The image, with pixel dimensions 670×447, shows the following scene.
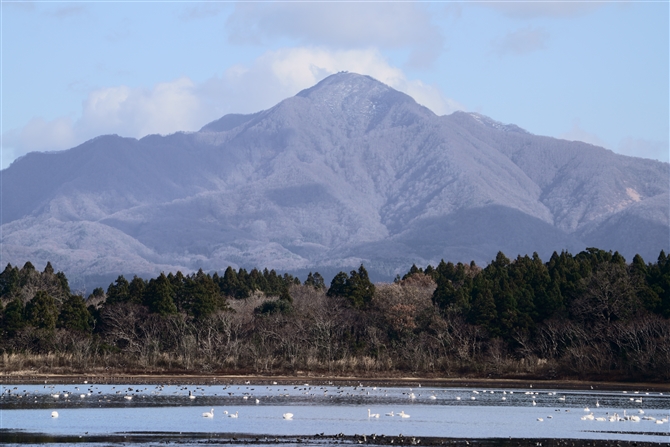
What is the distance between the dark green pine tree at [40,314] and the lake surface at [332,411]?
14971mm

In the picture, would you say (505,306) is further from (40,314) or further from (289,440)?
(289,440)

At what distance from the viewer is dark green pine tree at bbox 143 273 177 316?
93.6 meters

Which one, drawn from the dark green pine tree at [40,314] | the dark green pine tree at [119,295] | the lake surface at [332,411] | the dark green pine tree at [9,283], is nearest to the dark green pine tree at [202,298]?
the dark green pine tree at [119,295]

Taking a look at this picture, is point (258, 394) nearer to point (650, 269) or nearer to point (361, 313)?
point (361, 313)

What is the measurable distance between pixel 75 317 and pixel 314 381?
21850 mm

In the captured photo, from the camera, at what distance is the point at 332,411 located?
186 feet

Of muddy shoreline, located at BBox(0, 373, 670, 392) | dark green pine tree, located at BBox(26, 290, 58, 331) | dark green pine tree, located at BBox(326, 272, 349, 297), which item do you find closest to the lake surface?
muddy shoreline, located at BBox(0, 373, 670, 392)

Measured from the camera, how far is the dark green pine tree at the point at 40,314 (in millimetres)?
85375

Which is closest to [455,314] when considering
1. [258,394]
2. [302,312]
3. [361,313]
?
[361,313]

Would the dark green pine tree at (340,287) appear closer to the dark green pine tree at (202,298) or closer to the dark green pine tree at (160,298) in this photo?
the dark green pine tree at (202,298)

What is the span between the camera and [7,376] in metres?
77.1

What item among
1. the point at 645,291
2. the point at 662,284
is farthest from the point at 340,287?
the point at 662,284

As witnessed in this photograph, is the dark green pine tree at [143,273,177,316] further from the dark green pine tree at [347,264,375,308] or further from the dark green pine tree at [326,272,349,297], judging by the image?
the dark green pine tree at [347,264,375,308]

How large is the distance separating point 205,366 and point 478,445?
155 feet
